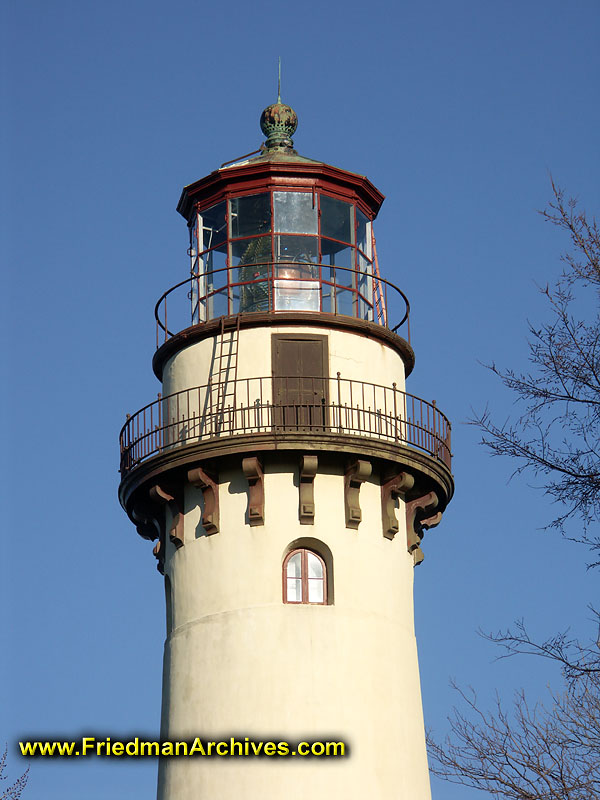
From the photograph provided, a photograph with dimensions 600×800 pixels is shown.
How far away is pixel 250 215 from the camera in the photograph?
3097cm

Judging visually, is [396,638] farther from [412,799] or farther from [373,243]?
[373,243]

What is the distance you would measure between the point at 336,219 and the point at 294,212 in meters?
0.91

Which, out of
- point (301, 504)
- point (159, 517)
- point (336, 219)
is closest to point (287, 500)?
point (301, 504)

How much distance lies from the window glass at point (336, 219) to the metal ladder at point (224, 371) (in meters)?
2.69

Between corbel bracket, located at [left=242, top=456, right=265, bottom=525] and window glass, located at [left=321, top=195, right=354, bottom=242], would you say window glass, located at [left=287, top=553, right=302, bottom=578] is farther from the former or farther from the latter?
window glass, located at [left=321, top=195, right=354, bottom=242]

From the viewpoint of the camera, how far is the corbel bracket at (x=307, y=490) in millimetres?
28219

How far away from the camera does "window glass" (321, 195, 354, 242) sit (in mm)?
30953

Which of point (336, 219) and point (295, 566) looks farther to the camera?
point (336, 219)

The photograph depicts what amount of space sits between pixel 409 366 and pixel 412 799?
27.2 ft

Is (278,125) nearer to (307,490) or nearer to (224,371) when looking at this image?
(224,371)

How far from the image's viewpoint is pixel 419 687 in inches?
1159

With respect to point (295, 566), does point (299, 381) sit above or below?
above

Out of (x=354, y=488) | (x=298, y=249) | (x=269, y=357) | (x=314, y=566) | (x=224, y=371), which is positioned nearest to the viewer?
(x=314, y=566)

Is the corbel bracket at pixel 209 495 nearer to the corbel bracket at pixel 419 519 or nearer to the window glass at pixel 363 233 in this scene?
the corbel bracket at pixel 419 519
